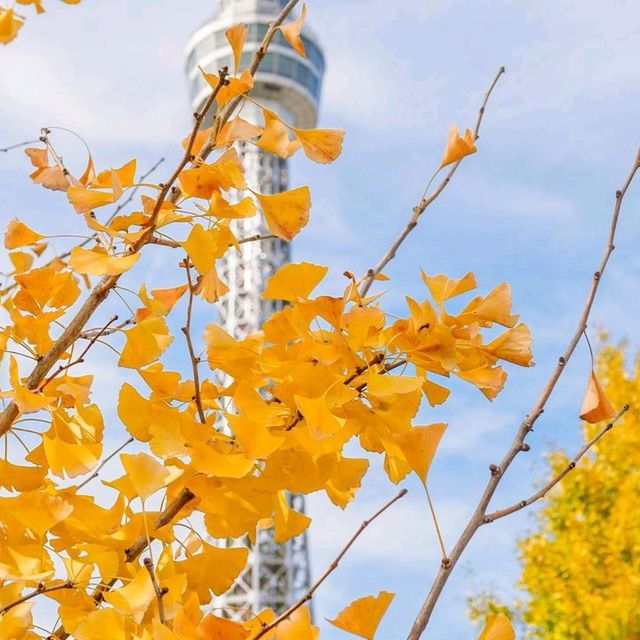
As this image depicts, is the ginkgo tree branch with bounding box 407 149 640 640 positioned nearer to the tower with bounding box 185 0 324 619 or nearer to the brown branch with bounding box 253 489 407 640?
the brown branch with bounding box 253 489 407 640

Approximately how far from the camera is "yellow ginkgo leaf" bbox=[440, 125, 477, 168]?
0.99 m

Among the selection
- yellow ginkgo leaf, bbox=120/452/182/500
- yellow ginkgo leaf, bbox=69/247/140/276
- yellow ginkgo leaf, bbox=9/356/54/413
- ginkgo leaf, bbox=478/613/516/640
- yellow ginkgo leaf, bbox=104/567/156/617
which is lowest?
yellow ginkgo leaf, bbox=104/567/156/617

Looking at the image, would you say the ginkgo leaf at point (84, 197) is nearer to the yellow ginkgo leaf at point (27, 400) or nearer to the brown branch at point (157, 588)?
the yellow ginkgo leaf at point (27, 400)

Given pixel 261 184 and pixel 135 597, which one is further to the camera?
pixel 261 184

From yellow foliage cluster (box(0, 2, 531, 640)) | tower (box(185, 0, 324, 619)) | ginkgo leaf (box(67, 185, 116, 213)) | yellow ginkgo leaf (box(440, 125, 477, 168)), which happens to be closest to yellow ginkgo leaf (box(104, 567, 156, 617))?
yellow foliage cluster (box(0, 2, 531, 640))

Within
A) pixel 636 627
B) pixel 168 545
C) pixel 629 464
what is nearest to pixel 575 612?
pixel 636 627

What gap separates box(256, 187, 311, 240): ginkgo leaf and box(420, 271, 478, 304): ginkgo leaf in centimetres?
16

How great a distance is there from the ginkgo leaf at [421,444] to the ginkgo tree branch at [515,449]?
63 mm

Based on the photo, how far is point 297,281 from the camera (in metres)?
0.93

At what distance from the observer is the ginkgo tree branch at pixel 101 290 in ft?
3.19

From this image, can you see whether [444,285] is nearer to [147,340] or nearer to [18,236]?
[147,340]

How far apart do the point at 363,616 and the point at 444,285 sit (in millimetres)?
322

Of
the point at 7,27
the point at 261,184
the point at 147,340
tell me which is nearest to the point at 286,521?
the point at 147,340

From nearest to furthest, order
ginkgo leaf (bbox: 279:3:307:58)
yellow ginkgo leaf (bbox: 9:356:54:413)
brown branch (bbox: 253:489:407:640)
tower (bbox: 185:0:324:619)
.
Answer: brown branch (bbox: 253:489:407:640) → yellow ginkgo leaf (bbox: 9:356:54:413) → ginkgo leaf (bbox: 279:3:307:58) → tower (bbox: 185:0:324:619)
